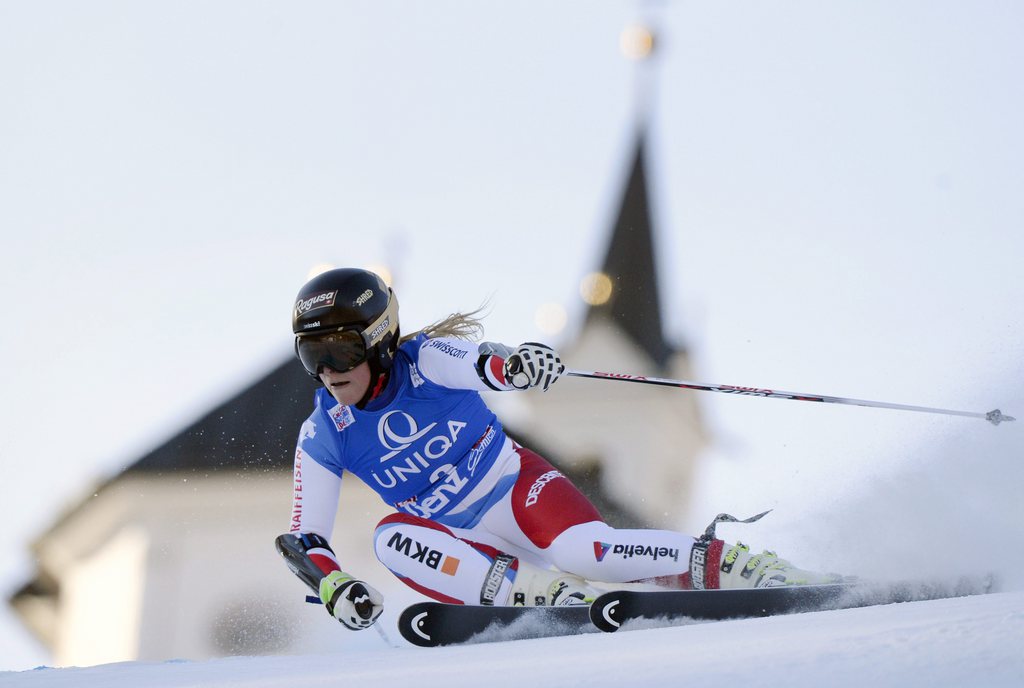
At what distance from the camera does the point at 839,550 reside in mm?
5402

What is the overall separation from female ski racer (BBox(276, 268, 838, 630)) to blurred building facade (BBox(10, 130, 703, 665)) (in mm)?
7170

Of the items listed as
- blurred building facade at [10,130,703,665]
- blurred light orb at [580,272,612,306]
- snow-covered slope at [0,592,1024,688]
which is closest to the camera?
snow-covered slope at [0,592,1024,688]

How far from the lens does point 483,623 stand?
400 centimetres

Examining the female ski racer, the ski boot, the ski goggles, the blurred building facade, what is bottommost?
the blurred building facade

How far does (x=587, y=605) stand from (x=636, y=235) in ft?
52.0

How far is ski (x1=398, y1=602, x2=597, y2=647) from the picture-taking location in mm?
3941

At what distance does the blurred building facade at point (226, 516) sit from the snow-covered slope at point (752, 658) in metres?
8.79

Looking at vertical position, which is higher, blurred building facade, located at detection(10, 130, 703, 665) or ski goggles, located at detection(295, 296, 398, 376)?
ski goggles, located at detection(295, 296, 398, 376)

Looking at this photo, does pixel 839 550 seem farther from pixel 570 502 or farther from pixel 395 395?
pixel 395 395

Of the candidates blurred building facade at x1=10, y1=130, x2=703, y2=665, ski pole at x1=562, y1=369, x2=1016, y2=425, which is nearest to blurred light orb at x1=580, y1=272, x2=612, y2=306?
blurred building facade at x1=10, y1=130, x2=703, y2=665

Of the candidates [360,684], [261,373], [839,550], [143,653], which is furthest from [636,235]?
[360,684]

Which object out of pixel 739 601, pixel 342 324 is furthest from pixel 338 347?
pixel 739 601

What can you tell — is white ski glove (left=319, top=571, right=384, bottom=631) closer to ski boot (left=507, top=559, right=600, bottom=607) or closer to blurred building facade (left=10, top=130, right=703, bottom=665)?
ski boot (left=507, top=559, right=600, bottom=607)

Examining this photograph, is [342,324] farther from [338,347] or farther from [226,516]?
[226,516]
